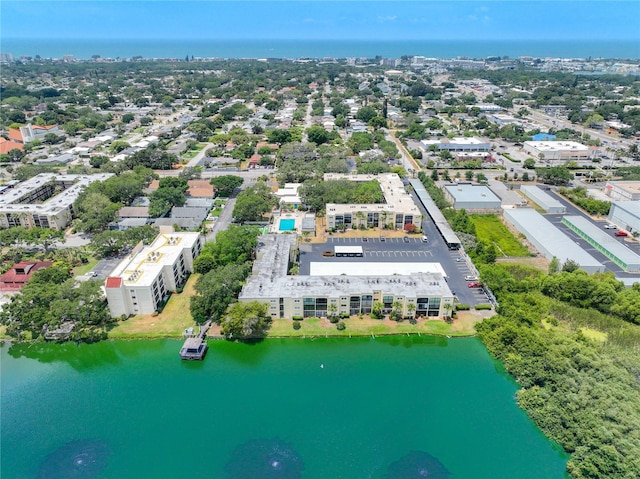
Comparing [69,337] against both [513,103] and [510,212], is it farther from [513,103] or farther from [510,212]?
[513,103]

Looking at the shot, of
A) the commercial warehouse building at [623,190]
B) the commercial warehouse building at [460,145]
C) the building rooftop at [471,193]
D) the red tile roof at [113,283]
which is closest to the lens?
the red tile roof at [113,283]

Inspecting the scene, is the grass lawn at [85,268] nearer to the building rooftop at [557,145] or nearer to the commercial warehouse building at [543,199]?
the commercial warehouse building at [543,199]

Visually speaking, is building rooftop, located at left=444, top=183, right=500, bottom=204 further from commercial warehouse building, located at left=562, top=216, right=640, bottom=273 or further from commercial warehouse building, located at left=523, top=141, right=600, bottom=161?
commercial warehouse building, located at left=523, top=141, right=600, bottom=161

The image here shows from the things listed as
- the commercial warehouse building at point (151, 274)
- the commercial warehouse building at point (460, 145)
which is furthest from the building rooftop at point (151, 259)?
the commercial warehouse building at point (460, 145)

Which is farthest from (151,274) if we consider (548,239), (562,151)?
(562,151)

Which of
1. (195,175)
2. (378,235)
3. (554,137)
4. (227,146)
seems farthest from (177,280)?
(554,137)
